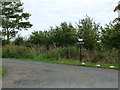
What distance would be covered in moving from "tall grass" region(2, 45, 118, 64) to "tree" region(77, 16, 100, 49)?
346cm

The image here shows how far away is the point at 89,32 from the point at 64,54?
568 cm

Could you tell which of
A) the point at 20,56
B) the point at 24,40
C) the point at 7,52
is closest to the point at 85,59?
the point at 20,56

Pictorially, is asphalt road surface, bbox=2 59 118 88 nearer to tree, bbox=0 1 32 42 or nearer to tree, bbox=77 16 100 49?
tree, bbox=77 16 100 49

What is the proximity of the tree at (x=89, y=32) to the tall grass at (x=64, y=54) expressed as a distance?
3456mm

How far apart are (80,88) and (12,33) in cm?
3015

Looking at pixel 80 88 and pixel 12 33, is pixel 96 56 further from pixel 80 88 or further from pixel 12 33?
pixel 12 33

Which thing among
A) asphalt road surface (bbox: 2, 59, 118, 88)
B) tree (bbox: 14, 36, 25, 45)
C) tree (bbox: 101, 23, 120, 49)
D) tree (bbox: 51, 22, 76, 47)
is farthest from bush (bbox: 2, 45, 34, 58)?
asphalt road surface (bbox: 2, 59, 118, 88)

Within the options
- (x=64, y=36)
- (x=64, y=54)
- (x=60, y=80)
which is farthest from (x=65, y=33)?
(x=60, y=80)

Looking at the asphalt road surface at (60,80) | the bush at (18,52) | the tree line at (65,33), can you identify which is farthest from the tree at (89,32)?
the asphalt road surface at (60,80)

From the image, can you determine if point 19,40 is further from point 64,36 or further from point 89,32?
point 89,32

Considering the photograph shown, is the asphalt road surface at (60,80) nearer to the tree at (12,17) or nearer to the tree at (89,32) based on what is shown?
the tree at (89,32)

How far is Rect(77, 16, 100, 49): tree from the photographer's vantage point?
903 inches

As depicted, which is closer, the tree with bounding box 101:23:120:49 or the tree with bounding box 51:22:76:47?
the tree with bounding box 101:23:120:49

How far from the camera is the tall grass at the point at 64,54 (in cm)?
1720
